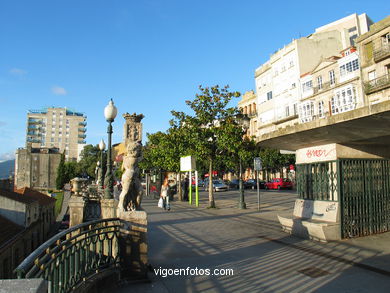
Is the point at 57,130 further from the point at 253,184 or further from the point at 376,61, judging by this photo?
the point at 376,61

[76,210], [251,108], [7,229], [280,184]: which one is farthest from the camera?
[251,108]

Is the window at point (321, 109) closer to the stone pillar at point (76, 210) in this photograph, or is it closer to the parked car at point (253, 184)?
the parked car at point (253, 184)

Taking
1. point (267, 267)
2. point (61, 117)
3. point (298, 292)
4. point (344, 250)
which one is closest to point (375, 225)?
point (344, 250)

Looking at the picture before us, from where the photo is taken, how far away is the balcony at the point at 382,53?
29.2 m

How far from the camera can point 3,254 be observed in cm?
1402

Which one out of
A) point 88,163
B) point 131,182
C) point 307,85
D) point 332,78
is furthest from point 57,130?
point 131,182

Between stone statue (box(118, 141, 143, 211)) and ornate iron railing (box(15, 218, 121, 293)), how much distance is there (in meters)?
0.60

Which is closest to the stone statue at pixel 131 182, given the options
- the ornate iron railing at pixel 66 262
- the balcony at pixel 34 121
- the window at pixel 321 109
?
the ornate iron railing at pixel 66 262

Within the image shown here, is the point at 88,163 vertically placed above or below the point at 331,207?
above

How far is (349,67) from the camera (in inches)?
1357

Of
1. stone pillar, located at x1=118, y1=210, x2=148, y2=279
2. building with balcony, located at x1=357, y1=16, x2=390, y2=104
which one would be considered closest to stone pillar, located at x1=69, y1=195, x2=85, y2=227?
stone pillar, located at x1=118, y1=210, x2=148, y2=279

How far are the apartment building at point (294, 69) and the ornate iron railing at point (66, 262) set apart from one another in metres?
37.6

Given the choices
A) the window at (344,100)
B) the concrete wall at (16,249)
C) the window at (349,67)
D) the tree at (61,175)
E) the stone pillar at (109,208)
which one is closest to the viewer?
the stone pillar at (109,208)

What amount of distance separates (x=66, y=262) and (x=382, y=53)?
34484mm
